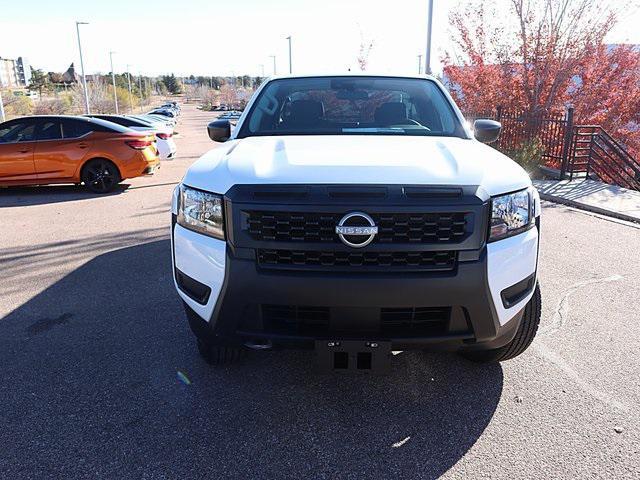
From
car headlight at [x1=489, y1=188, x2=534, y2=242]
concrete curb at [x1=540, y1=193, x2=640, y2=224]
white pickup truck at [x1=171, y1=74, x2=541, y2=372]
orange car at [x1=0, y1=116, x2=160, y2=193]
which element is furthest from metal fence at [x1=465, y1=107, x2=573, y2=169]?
white pickup truck at [x1=171, y1=74, x2=541, y2=372]

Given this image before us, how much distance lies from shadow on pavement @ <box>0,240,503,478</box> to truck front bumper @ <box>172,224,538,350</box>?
510 mm

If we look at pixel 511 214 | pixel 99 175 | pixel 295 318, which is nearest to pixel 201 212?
pixel 295 318

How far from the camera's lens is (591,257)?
18.5 feet

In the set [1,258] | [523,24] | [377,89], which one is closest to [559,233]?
[377,89]

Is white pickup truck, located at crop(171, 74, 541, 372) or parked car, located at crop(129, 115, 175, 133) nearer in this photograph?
white pickup truck, located at crop(171, 74, 541, 372)

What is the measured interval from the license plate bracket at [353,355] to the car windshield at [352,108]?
5.54 ft

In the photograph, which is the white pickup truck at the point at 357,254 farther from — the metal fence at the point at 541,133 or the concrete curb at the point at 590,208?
the metal fence at the point at 541,133

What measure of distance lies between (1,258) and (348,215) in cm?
505

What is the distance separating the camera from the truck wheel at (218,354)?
3117 millimetres

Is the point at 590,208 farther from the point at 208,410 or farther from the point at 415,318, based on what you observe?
the point at 208,410

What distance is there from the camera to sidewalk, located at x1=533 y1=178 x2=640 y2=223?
7.93m

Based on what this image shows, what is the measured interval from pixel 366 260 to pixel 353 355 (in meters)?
0.46

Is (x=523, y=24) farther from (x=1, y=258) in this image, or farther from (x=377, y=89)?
(x=1, y=258)

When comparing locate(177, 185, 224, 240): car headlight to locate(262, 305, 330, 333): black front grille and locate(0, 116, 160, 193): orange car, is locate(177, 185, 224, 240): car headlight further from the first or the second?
locate(0, 116, 160, 193): orange car
